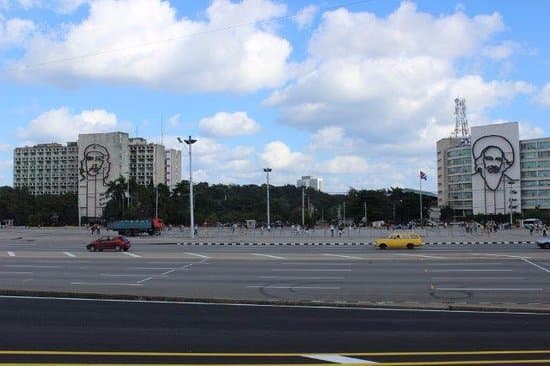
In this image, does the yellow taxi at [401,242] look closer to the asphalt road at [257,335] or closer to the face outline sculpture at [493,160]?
the asphalt road at [257,335]

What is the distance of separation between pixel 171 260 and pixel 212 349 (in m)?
22.4

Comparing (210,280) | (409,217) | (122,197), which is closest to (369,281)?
(210,280)

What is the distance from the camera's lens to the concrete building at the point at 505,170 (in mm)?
155875

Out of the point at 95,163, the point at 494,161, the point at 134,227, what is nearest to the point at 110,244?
the point at 134,227

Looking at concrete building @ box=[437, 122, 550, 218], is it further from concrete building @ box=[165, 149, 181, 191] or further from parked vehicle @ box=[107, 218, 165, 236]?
parked vehicle @ box=[107, 218, 165, 236]

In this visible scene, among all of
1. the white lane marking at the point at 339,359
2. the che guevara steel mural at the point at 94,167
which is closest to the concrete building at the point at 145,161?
the che guevara steel mural at the point at 94,167

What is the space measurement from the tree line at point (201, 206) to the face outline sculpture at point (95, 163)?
8.10 meters

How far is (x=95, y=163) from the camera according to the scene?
561ft

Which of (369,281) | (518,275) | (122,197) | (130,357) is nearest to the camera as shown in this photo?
(130,357)

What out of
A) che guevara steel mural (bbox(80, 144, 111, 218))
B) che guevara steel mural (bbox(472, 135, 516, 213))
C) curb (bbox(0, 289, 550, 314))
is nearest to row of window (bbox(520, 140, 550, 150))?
che guevara steel mural (bbox(472, 135, 516, 213))

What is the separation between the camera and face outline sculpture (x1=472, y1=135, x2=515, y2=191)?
156m

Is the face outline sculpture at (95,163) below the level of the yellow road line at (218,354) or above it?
above

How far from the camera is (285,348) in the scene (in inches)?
376

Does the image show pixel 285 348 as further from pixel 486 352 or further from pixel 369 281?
pixel 369 281
